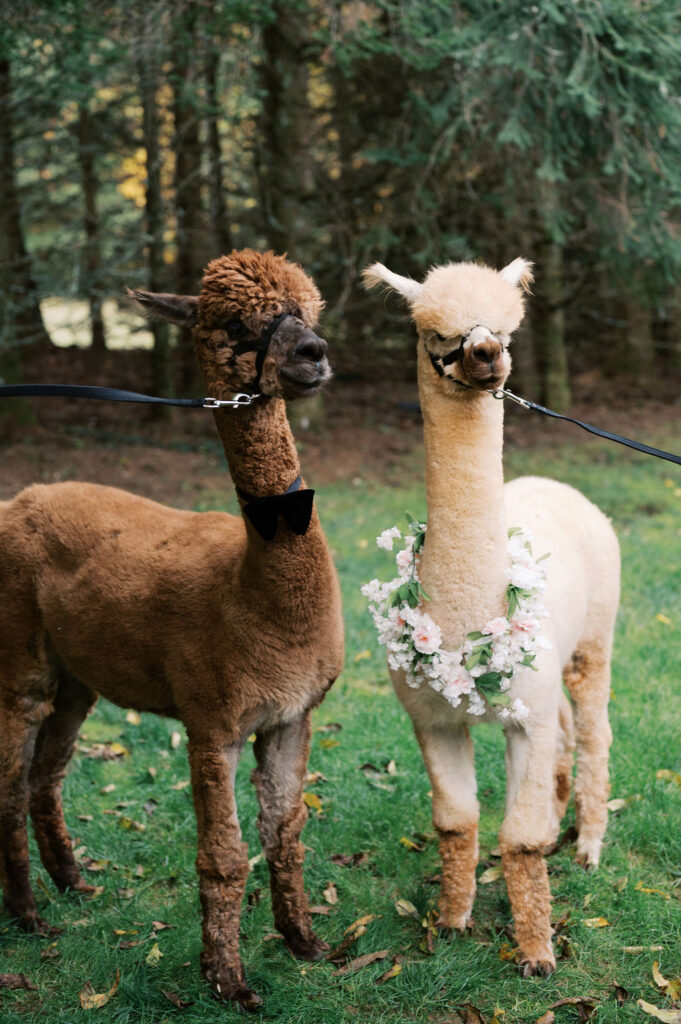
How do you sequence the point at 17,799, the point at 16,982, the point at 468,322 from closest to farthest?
1. the point at 468,322
2. the point at 16,982
3. the point at 17,799

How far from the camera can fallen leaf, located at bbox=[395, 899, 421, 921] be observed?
3.53m

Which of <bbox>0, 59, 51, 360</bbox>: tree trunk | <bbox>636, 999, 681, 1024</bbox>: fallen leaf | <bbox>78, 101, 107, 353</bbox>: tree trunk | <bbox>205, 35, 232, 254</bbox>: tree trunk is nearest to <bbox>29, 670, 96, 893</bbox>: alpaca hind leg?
<bbox>636, 999, 681, 1024</bbox>: fallen leaf

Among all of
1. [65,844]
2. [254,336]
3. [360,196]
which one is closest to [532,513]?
[254,336]

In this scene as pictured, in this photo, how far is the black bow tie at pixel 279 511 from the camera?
283 cm

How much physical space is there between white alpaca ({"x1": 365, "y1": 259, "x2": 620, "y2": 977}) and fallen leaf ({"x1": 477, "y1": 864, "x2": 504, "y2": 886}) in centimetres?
39

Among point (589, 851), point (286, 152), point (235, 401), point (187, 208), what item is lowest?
point (589, 851)

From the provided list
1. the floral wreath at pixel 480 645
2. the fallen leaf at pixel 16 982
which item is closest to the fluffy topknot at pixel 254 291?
the floral wreath at pixel 480 645

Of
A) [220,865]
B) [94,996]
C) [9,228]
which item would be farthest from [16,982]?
[9,228]

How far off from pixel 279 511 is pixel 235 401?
36 cm

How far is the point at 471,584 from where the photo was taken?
3.04 meters

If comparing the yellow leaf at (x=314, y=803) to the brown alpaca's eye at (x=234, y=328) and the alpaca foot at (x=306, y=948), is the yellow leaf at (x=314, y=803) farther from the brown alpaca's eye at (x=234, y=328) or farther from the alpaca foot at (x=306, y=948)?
the brown alpaca's eye at (x=234, y=328)

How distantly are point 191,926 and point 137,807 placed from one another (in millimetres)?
1041

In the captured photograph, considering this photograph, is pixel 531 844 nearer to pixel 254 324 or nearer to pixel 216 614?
pixel 216 614

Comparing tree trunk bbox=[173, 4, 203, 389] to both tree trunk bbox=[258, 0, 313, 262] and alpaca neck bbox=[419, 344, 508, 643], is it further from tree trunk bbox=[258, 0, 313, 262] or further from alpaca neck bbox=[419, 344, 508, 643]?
alpaca neck bbox=[419, 344, 508, 643]
